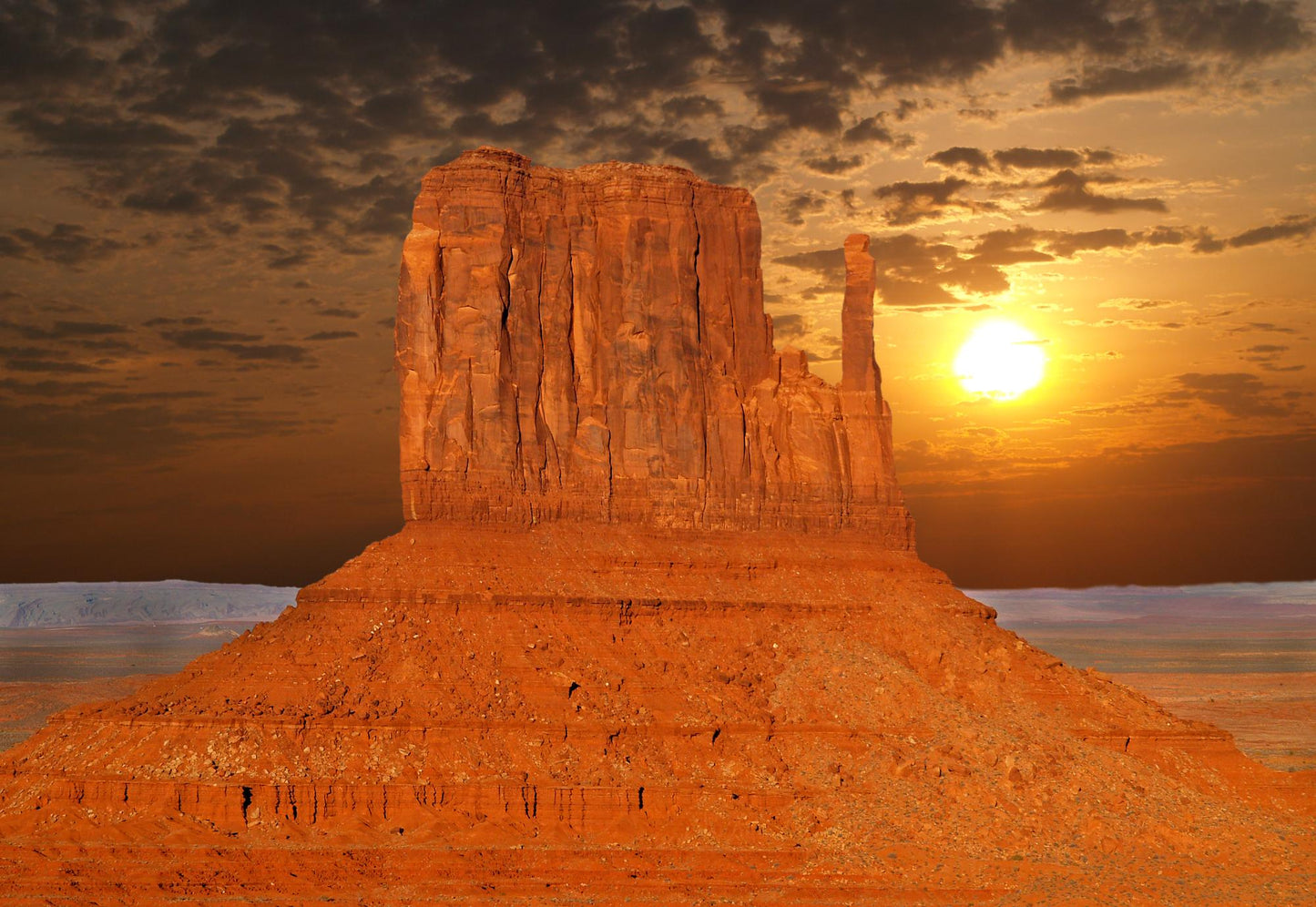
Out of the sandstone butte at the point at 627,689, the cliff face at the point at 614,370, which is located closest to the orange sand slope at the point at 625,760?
the sandstone butte at the point at 627,689

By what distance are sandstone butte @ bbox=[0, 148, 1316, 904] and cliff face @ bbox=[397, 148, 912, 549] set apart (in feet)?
0.48

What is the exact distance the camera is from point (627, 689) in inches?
2746

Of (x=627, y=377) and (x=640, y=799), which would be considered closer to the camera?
(x=640, y=799)

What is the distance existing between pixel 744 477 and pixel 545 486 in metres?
9.39

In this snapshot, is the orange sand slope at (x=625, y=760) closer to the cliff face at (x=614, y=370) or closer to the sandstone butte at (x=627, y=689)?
the sandstone butte at (x=627, y=689)

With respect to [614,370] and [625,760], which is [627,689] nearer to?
[625,760]

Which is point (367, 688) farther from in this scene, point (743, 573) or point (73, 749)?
point (743, 573)

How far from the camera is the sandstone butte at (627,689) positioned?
61312 millimetres

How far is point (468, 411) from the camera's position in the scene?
7838 cm

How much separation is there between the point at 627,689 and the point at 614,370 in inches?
691

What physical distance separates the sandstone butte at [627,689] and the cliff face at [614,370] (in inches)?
5.7

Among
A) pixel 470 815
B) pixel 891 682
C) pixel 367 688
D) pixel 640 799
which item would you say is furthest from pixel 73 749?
pixel 891 682

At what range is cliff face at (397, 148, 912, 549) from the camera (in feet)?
258

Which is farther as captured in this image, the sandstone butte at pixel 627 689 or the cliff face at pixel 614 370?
the cliff face at pixel 614 370
